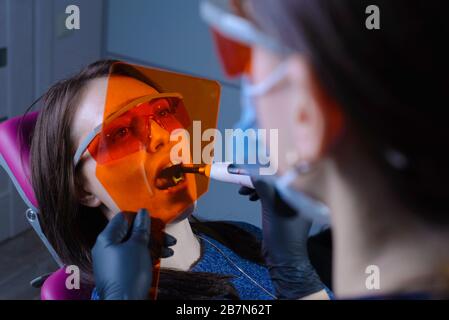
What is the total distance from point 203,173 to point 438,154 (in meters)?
0.56

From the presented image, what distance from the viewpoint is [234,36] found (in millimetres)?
763

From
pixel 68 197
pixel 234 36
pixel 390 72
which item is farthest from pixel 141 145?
pixel 390 72

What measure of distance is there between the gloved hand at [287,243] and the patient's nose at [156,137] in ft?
0.55

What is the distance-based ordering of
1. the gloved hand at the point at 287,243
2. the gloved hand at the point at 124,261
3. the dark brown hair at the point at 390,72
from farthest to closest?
the gloved hand at the point at 287,243 < the gloved hand at the point at 124,261 < the dark brown hair at the point at 390,72

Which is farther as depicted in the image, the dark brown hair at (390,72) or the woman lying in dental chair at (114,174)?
the woman lying in dental chair at (114,174)

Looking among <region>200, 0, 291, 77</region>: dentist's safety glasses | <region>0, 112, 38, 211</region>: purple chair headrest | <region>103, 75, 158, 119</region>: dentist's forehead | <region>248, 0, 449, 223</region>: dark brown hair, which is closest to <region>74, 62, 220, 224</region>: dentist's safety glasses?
<region>103, 75, 158, 119</region>: dentist's forehead

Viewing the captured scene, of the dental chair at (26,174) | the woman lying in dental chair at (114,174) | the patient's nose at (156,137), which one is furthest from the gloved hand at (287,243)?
the dental chair at (26,174)

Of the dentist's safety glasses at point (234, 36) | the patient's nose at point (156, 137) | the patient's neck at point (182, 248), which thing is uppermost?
the dentist's safety glasses at point (234, 36)

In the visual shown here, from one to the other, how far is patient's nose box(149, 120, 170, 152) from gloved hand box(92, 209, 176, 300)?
0.12 m

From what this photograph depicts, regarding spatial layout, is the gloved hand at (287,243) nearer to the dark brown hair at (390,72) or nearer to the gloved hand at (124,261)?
the gloved hand at (124,261)

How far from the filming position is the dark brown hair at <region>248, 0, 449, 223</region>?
66cm

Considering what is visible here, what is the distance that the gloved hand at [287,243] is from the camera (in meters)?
1.16

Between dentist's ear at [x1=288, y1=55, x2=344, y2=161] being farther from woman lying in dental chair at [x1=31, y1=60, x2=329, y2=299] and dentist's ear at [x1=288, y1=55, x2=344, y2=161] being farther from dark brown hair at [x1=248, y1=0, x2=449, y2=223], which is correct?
woman lying in dental chair at [x1=31, y1=60, x2=329, y2=299]
